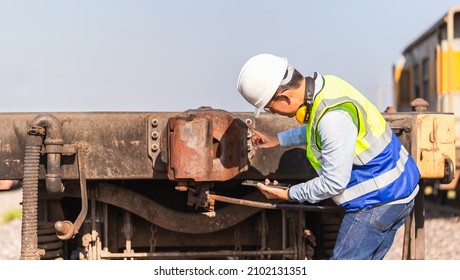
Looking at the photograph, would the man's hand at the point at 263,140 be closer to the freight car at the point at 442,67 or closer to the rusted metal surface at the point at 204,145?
the rusted metal surface at the point at 204,145

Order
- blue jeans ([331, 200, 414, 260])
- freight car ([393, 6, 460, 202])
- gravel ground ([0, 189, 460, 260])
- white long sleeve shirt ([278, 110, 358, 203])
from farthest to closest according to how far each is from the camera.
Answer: freight car ([393, 6, 460, 202]), gravel ground ([0, 189, 460, 260]), blue jeans ([331, 200, 414, 260]), white long sleeve shirt ([278, 110, 358, 203])

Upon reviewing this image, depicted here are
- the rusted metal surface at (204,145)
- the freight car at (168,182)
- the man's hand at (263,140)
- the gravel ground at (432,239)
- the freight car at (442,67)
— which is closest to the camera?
the rusted metal surface at (204,145)

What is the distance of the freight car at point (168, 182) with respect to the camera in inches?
163

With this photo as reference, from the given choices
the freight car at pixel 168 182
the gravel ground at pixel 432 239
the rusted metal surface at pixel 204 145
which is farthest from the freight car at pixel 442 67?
the rusted metal surface at pixel 204 145

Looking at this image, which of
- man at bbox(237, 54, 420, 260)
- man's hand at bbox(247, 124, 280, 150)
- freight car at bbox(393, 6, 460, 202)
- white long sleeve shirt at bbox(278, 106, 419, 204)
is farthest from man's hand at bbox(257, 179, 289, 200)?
freight car at bbox(393, 6, 460, 202)

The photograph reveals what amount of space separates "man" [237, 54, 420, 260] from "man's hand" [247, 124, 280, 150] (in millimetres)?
480

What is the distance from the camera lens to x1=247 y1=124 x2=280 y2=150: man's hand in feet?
14.2

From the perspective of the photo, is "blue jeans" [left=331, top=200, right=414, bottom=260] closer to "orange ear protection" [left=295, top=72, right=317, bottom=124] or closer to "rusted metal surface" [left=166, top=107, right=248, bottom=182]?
"orange ear protection" [left=295, top=72, right=317, bottom=124]

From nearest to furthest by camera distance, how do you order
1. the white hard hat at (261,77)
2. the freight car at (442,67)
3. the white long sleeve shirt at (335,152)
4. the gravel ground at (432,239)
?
1. the white long sleeve shirt at (335,152)
2. the white hard hat at (261,77)
3. the gravel ground at (432,239)
4. the freight car at (442,67)

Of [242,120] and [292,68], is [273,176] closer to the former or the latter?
[242,120]

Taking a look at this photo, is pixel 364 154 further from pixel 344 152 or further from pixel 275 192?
pixel 275 192

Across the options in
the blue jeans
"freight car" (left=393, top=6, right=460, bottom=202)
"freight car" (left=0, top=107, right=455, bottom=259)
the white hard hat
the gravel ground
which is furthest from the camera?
"freight car" (left=393, top=6, right=460, bottom=202)

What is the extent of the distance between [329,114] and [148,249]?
1923mm
